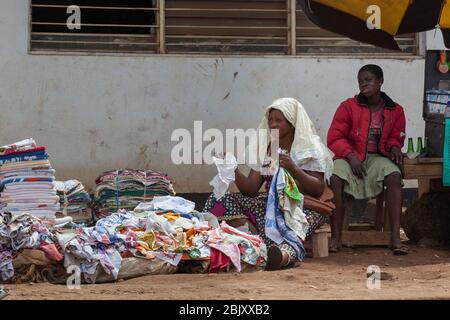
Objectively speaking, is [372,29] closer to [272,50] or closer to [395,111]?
[395,111]

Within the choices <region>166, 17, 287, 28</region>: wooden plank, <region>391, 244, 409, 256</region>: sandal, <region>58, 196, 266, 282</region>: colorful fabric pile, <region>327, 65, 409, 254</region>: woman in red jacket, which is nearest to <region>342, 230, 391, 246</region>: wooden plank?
<region>327, 65, 409, 254</region>: woman in red jacket

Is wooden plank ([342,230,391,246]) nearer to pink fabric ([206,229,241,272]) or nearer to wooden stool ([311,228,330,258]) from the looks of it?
wooden stool ([311,228,330,258])

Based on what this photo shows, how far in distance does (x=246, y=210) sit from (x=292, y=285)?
4.30ft

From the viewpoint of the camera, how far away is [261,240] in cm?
746

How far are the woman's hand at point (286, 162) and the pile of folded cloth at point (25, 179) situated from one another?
1732 millimetres

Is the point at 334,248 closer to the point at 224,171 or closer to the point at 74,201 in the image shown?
the point at 224,171

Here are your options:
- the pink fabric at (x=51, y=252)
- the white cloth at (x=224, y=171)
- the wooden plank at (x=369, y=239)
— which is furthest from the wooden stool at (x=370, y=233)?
the pink fabric at (x=51, y=252)

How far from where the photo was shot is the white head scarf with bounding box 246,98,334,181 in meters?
7.72

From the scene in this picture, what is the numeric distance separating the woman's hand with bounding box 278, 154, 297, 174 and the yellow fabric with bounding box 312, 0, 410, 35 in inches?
61.0

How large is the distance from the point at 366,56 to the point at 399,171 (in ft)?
6.37

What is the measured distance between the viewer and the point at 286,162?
24.6ft

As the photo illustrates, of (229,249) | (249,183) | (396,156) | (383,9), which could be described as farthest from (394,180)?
(229,249)

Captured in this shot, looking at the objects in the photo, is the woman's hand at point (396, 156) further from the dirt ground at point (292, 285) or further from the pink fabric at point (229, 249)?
the pink fabric at point (229, 249)
